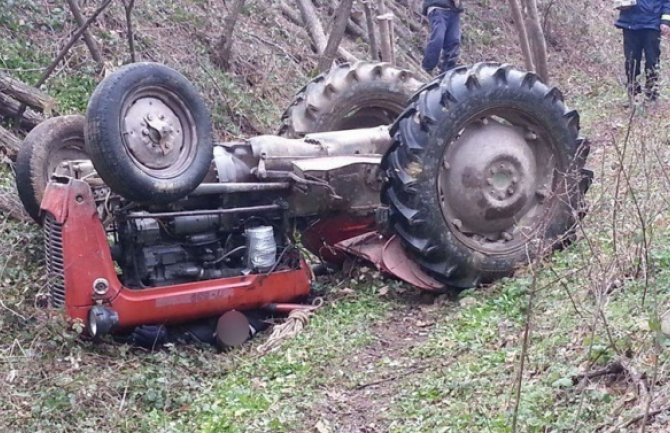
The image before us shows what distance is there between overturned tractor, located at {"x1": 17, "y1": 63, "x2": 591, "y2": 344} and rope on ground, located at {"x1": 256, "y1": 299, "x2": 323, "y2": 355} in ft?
0.55

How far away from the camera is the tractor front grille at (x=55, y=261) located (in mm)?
4719

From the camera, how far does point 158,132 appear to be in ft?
A: 15.2

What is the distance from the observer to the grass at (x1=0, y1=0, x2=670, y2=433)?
3512 millimetres

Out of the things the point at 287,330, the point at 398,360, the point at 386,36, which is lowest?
the point at 398,360

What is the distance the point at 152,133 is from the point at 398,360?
1709mm

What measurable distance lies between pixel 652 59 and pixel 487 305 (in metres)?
6.17

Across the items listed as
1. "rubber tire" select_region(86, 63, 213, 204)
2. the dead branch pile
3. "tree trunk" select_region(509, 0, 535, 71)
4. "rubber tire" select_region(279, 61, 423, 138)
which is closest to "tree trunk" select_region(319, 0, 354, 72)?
"tree trunk" select_region(509, 0, 535, 71)

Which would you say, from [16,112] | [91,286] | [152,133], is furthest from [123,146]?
[16,112]

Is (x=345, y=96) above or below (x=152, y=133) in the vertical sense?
above

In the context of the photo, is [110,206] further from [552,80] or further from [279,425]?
[552,80]

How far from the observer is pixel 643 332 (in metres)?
3.65

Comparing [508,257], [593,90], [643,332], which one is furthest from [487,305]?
[593,90]

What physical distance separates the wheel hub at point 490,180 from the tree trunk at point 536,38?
3.38 m

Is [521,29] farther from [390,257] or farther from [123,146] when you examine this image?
[123,146]
